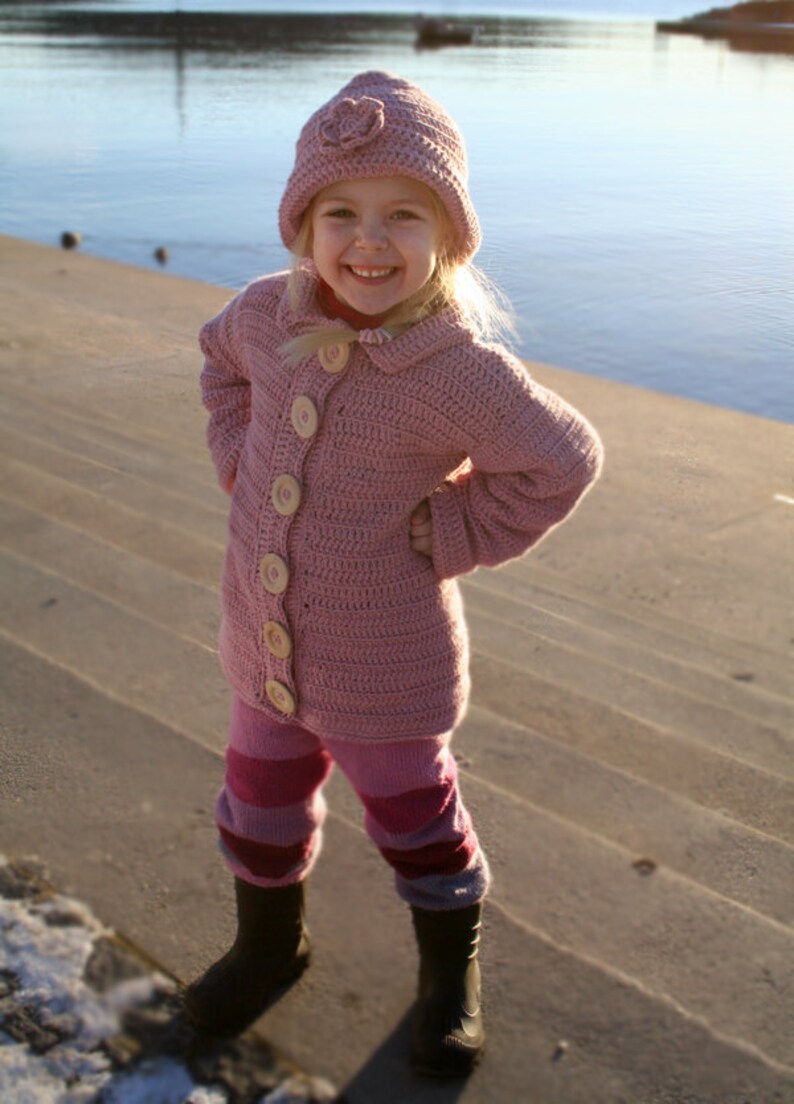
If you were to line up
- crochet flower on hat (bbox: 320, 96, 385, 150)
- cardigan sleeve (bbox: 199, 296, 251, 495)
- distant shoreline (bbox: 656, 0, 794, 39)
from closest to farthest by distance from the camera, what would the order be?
crochet flower on hat (bbox: 320, 96, 385, 150)
cardigan sleeve (bbox: 199, 296, 251, 495)
distant shoreline (bbox: 656, 0, 794, 39)

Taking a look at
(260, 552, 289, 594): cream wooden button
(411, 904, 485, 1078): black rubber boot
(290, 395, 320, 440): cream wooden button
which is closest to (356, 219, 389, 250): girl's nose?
(290, 395, 320, 440): cream wooden button

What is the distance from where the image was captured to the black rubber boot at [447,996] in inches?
80.7

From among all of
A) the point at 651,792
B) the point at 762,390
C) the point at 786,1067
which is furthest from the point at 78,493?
the point at 762,390

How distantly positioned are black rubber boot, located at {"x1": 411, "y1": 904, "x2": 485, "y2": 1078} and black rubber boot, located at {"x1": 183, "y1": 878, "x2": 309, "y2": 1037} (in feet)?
0.70

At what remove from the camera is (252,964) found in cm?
217

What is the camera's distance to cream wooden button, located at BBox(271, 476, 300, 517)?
1.99 meters

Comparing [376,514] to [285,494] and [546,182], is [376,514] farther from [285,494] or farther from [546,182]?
[546,182]

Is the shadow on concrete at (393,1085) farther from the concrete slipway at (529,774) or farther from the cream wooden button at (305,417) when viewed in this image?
the cream wooden button at (305,417)

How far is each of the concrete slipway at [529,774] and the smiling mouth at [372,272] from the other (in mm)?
1156

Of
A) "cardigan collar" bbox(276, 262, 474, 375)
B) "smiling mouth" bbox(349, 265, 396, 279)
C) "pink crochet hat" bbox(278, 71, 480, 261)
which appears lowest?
"cardigan collar" bbox(276, 262, 474, 375)

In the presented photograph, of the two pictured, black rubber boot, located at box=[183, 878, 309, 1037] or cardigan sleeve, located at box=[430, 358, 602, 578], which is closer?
cardigan sleeve, located at box=[430, 358, 602, 578]

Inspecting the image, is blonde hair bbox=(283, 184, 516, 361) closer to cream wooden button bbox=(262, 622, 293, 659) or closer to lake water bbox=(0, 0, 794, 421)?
cream wooden button bbox=(262, 622, 293, 659)

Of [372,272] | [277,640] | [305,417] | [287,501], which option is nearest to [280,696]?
[277,640]

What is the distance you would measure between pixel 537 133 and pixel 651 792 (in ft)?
48.5
